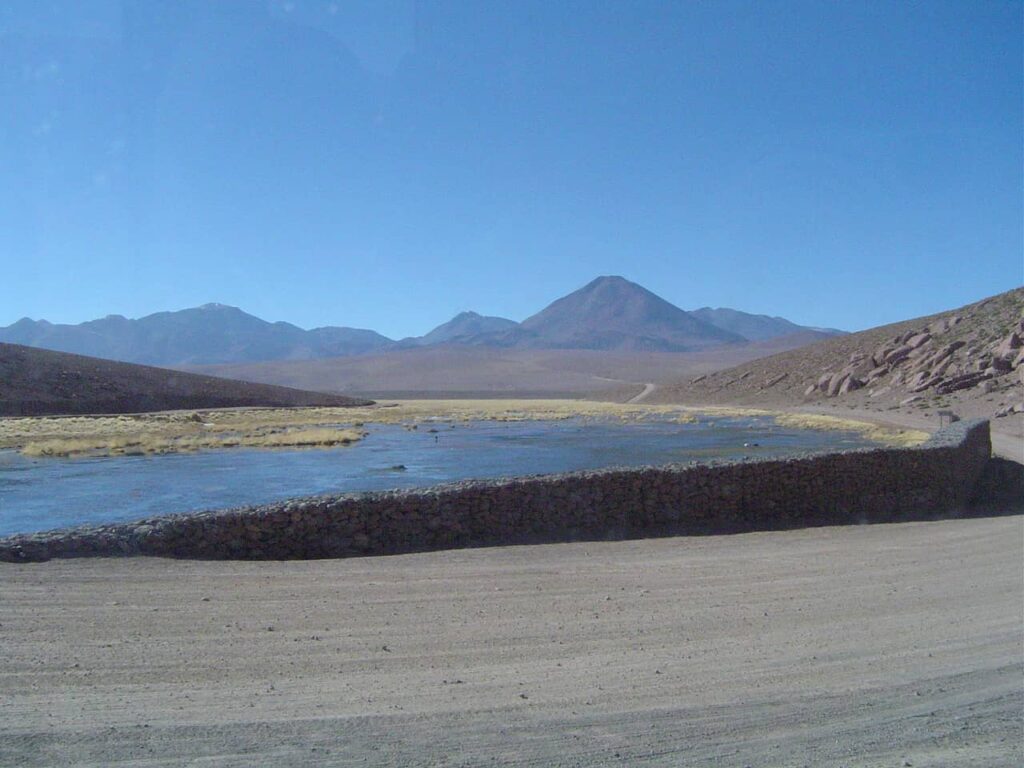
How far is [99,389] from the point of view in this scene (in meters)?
65.4

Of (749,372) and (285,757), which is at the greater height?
(749,372)

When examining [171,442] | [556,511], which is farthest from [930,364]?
[556,511]

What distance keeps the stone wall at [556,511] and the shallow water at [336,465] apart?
7432mm

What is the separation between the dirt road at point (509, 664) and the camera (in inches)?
224

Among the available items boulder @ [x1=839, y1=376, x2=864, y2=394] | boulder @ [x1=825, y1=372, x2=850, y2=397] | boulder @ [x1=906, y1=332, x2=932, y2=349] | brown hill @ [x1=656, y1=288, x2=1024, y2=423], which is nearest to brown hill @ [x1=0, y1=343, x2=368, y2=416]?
brown hill @ [x1=656, y1=288, x2=1024, y2=423]

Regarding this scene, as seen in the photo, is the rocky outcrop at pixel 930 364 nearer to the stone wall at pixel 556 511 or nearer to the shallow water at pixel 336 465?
the shallow water at pixel 336 465

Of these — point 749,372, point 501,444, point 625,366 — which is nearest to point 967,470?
point 501,444

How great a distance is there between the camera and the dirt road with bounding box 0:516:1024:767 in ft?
18.6

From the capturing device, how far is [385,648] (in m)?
7.77

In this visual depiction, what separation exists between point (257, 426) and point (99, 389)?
19.3 meters

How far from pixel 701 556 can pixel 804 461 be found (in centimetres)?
509

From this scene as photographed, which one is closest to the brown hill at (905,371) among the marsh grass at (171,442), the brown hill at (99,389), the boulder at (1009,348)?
the boulder at (1009,348)

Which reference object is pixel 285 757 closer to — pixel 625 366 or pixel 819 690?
pixel 819 690

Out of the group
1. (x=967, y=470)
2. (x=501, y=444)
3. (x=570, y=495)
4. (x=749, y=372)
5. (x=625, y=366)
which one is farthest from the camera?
(x=625, y=366)
